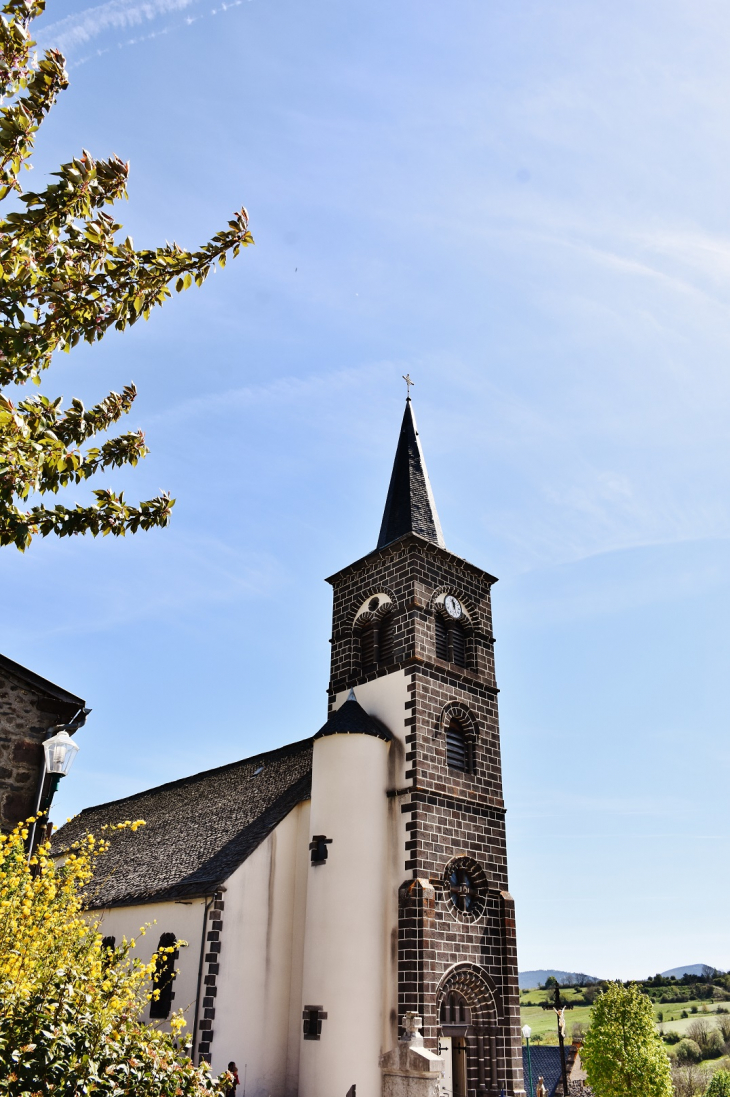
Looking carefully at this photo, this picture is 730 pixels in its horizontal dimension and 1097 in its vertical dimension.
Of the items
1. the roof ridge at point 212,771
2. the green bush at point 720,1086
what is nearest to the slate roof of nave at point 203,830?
the roof ridge at point 212,771

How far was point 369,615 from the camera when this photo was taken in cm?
2206

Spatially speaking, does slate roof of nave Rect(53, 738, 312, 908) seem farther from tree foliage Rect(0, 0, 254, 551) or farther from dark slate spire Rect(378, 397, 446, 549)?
tree foliage Rect(0, 0, 254, 551)

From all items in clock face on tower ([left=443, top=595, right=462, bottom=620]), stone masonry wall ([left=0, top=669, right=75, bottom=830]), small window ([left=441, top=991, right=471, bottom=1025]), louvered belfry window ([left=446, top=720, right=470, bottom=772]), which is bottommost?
small window ([left=441, top=991, right=471, bottom=1025])

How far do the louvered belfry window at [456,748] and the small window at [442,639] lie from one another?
1.78 metres

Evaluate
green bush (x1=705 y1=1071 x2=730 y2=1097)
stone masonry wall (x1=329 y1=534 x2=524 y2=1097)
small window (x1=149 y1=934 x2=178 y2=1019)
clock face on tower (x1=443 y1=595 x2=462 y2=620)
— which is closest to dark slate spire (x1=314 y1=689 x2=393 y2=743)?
stone masonry wall (x1=329 y1=534 x2=524 y2=1097)

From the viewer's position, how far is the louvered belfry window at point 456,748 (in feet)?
65.6

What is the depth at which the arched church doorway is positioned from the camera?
56.3 ft

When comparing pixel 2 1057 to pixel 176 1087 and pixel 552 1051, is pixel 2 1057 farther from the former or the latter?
pixel 552 1051

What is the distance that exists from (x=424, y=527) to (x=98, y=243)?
17.7m

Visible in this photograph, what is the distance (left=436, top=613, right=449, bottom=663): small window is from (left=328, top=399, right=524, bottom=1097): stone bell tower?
0.04 m

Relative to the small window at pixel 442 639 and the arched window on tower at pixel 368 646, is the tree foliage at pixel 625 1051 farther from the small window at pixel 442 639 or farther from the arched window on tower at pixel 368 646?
the arched window on tower at pixel 368 646

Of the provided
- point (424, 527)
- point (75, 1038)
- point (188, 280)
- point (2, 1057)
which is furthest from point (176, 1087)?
point (424, 527)

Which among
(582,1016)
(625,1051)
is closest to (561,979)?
(582,1016)

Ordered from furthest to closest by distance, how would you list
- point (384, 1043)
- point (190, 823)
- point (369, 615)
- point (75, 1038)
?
point (190, 823) < point (369, 615) < point (384, 1043) < point (75, 1038)
